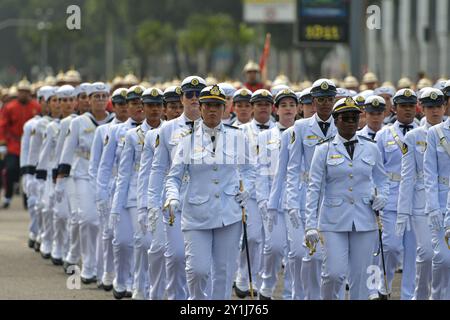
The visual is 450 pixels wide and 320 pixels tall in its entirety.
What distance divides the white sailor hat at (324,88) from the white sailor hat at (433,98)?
2.89 ft

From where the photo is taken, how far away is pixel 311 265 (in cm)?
1437

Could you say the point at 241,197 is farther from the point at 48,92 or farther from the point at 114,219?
the point at 48,92

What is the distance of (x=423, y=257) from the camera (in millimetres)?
14133

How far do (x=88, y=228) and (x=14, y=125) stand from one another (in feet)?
35.7

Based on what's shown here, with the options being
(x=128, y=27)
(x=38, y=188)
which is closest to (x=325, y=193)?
(x=38, y=188)

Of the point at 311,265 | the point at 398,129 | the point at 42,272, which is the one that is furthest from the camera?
the point at 42,272

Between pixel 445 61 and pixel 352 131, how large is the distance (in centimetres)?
5144

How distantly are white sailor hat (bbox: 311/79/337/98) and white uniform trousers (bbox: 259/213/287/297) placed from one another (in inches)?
76.1

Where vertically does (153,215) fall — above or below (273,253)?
above

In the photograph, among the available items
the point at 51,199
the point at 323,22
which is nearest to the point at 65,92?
the point at 51,199

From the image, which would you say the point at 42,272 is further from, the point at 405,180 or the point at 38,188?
the point at 405,180

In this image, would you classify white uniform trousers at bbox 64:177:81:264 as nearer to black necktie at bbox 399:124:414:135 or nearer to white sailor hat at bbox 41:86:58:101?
white sailor hat at bbox 41:86:58:101

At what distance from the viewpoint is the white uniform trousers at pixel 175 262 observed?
45.3 ft

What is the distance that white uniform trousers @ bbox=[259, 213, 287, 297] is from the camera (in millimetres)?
15977
